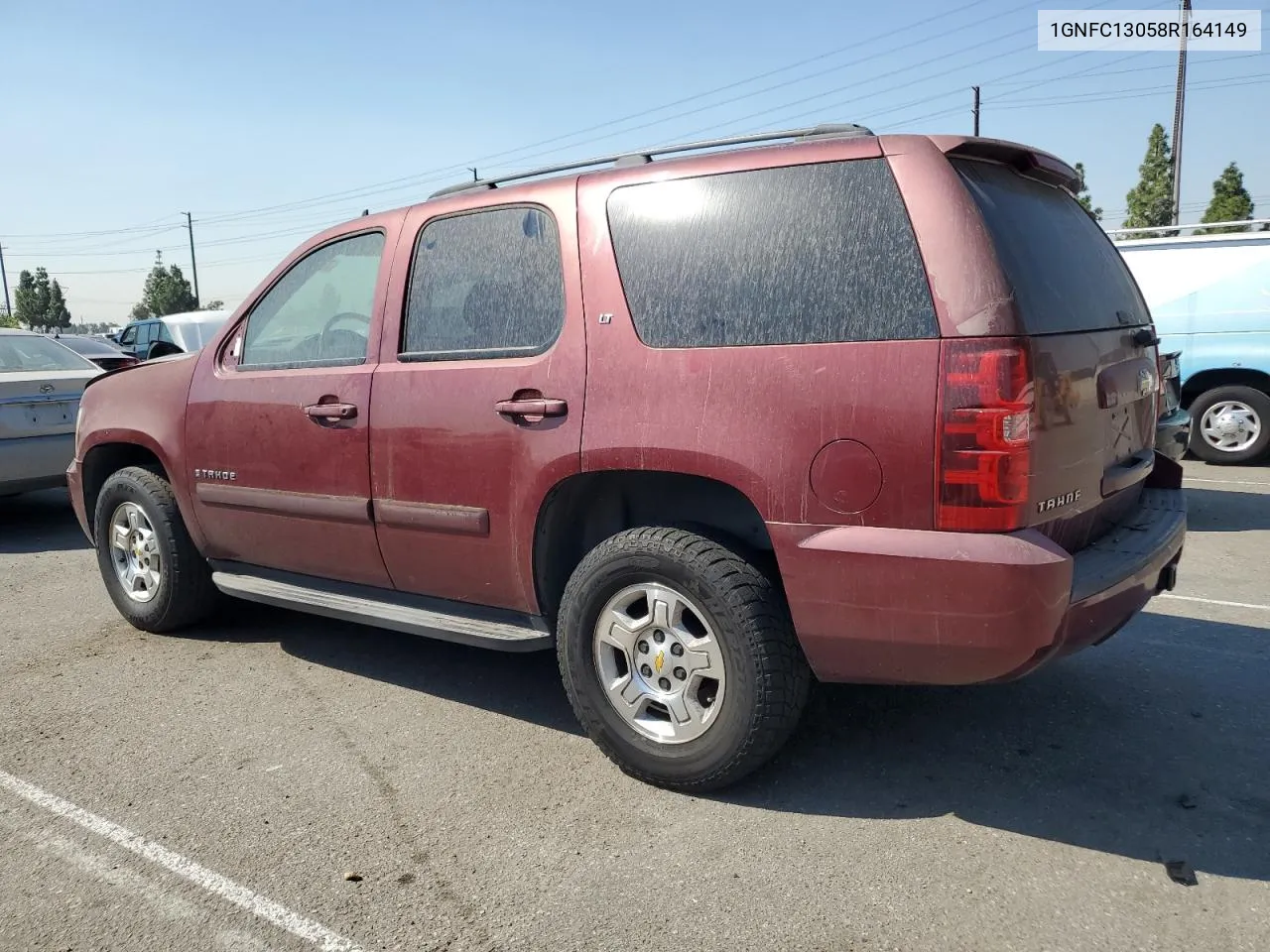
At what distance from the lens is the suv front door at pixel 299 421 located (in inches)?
153

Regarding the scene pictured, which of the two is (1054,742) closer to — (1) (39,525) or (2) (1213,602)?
(2) (1213,602)

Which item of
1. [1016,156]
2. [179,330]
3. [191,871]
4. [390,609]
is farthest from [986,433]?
[179,330]

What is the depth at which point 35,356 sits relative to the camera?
8.32 m

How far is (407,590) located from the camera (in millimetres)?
3869

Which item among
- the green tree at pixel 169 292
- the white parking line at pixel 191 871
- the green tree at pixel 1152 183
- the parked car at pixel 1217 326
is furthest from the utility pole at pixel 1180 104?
the green tree at pixel 169 292

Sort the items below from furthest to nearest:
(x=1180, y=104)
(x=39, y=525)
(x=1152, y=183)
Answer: (x=1152, y=183) < (x=1180, y=104) < (x=39, y=525)

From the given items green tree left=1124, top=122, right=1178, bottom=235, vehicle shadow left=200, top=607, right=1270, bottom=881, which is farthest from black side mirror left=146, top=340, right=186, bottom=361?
green tree left=1124, top=122, right=1178, bottom=235

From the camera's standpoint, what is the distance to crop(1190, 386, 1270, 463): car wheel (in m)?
9.46

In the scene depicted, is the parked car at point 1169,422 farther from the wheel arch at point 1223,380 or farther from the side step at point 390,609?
the wheel arch at point 1223,380

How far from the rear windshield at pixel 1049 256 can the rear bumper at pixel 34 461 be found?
6801mm

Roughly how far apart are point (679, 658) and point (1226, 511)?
20.7 ft

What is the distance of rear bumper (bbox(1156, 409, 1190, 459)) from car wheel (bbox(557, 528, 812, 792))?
2007mm

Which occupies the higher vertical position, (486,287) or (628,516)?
(486,287)

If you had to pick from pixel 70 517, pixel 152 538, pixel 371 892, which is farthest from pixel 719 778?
pixel 70 517
